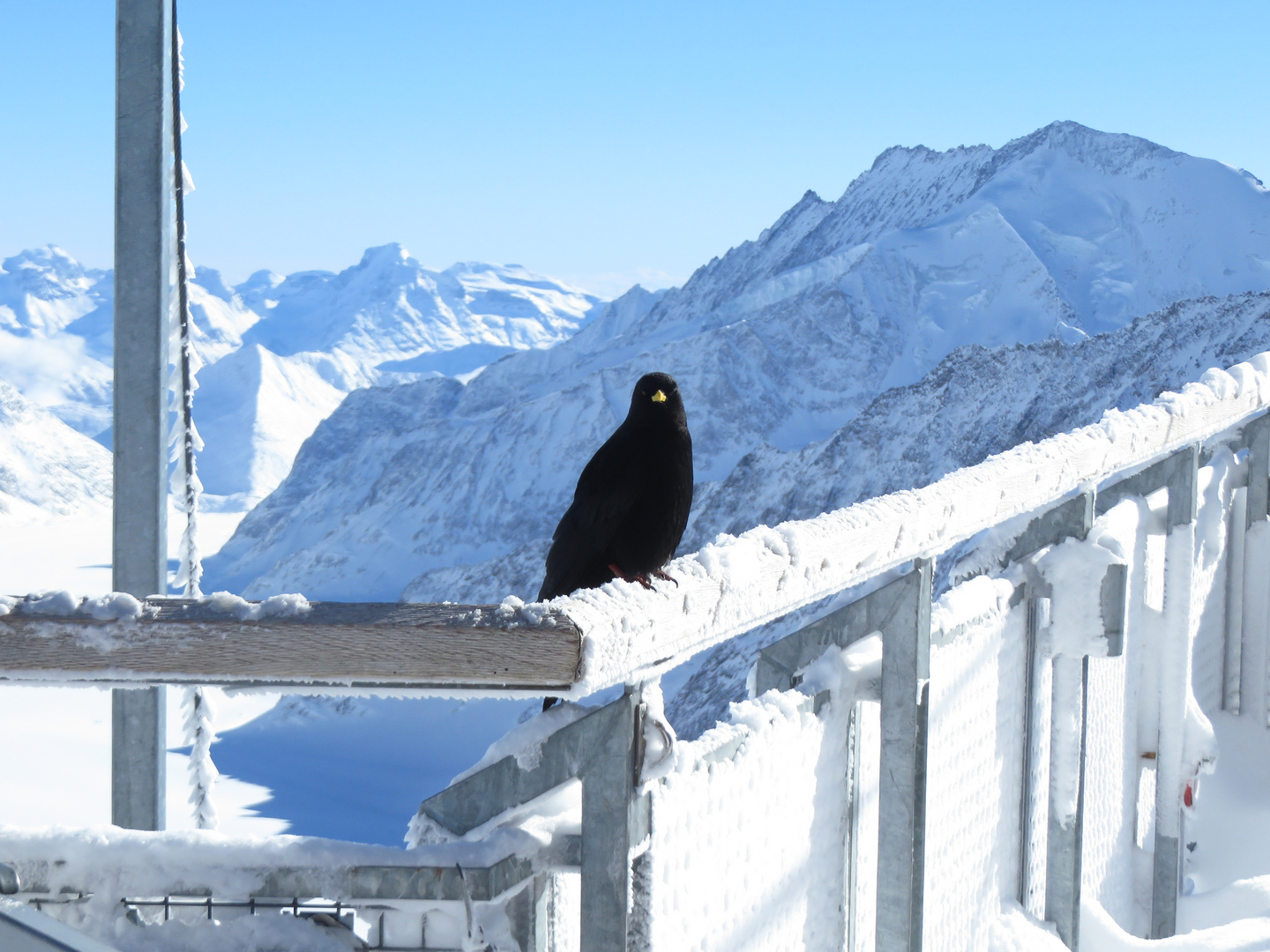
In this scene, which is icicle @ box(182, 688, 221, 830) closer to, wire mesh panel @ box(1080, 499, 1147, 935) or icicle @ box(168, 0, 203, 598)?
icicle @ box(168, 0, 203, 598)

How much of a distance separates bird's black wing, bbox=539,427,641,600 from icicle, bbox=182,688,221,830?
1.78 ft

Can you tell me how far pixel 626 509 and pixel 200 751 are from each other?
76 centimetres

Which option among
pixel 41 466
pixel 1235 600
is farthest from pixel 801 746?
pixel 41 466

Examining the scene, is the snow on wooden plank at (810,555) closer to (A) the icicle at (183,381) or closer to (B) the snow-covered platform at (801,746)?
(B) the snow-covered platform at (801,746)

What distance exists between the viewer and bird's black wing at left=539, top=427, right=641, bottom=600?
1.79 m

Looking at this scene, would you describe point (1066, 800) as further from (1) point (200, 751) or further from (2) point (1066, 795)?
(1) point (200, 751)

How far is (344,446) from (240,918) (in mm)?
83817

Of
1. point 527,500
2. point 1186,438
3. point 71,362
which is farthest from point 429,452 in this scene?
point 71,362

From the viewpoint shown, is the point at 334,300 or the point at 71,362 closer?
the point at 71,362

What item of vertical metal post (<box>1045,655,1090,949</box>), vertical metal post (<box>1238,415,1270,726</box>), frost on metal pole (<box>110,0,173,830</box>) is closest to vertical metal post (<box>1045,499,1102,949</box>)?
vertical metal post (<box>1045,655,1090,949</box>)

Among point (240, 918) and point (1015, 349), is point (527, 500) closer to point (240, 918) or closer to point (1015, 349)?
point (1015, 349)

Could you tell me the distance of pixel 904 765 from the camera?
118cm

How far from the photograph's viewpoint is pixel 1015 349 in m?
34.2

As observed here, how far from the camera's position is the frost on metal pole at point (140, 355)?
154 centimetres
